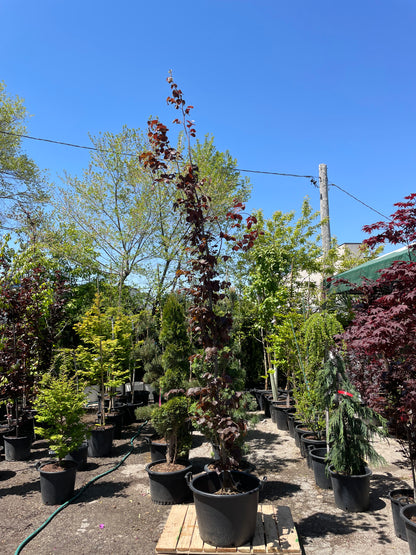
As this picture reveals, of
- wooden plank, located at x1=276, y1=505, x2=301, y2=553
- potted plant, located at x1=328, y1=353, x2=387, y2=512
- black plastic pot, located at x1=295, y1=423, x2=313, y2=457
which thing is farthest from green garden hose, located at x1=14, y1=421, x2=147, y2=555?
potted plant, located at x1=328, y1=353, x2=387, y2=512

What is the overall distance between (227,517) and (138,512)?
59.0 inches

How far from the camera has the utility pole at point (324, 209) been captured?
10.7 metres

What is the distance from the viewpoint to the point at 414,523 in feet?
8.80

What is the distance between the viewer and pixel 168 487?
4.11 m

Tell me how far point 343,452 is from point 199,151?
34.1 feet

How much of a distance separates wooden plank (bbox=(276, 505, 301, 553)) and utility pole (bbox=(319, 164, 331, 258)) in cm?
786

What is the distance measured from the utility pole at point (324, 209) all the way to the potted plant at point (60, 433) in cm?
787

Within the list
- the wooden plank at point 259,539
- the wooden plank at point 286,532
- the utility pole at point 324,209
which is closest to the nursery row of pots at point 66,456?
the wooden plank at point 259,539

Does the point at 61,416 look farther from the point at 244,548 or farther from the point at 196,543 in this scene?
the point at 244,548

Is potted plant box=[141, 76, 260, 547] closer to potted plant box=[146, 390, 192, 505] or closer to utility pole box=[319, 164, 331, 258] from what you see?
potted plant box=[146, 390, 192, 505]

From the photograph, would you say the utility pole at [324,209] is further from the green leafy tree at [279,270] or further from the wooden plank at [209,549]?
the wooden plank at [209,549]

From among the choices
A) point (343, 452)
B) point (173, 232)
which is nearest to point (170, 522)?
point (343, 452)

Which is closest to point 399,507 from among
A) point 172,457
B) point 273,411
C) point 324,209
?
point 172,457

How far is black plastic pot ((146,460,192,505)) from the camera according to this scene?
13.4 feet
